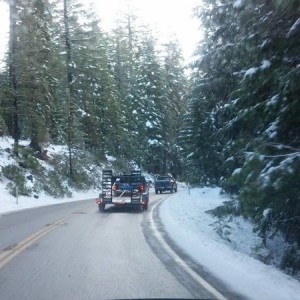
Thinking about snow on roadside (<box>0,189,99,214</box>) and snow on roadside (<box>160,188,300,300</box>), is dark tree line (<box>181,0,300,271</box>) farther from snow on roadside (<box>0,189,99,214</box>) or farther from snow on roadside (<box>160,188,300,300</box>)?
snow on roadside (<box>0,189,99,214</box>)

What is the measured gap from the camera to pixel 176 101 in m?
63.7

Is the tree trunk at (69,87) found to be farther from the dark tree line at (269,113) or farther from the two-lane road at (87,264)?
the dark tree line at (269,113)

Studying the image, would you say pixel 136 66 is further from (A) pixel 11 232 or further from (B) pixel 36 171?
(A) pixel 11 232

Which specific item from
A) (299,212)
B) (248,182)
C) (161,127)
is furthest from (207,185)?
(248,182)

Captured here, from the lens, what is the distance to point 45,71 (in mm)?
34188

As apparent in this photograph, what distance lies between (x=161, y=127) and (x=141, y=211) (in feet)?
118

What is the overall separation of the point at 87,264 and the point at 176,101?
55.6 m

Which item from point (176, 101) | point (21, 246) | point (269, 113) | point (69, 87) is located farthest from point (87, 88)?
point (269, 113)

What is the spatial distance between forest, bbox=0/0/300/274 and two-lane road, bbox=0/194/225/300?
2172 mm

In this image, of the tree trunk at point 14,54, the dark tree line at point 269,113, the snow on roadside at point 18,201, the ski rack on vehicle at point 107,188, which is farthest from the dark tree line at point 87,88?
the dark tree line at point 269,113

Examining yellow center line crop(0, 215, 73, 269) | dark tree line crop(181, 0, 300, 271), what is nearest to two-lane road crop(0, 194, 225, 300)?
yellow center line crop(0, 215, 73, 269)

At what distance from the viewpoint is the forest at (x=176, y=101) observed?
31.0 ft

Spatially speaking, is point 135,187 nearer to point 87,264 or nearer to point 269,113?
point 269,113

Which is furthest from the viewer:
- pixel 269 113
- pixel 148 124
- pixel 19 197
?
pixel 148 124
